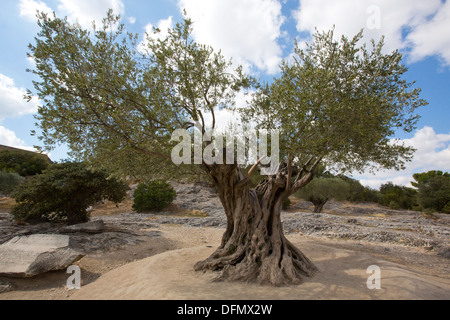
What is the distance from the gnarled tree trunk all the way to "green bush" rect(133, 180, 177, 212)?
18.6 meters

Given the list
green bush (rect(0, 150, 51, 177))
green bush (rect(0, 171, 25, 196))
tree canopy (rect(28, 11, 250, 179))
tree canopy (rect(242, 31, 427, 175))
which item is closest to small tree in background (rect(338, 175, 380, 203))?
tree canopy (rect(242, 31, 427, 175))

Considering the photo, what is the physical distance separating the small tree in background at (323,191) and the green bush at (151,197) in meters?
16.4

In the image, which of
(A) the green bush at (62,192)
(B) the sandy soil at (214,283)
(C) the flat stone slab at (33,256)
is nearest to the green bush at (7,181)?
(A) the green bush at (62,192)

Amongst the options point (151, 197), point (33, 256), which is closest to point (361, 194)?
point (151, 197)

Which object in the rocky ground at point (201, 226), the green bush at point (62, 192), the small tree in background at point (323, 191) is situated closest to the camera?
the rocky ground at point (201, 226)

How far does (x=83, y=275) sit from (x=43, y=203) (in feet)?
26.2

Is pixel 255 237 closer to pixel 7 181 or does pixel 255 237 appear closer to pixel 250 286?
pixel 250 286

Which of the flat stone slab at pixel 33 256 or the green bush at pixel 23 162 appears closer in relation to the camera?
the flat stone slab at pixel 33 256

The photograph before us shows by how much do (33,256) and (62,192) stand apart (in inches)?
257

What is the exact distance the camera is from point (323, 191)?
30.9m

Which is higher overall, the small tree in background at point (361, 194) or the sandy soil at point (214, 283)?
the small tree in background at point (361, 194)

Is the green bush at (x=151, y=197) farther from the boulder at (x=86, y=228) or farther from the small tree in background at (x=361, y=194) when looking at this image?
the small tree in background at (x=361, y=194)

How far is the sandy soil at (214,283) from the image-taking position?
6.26 meters
